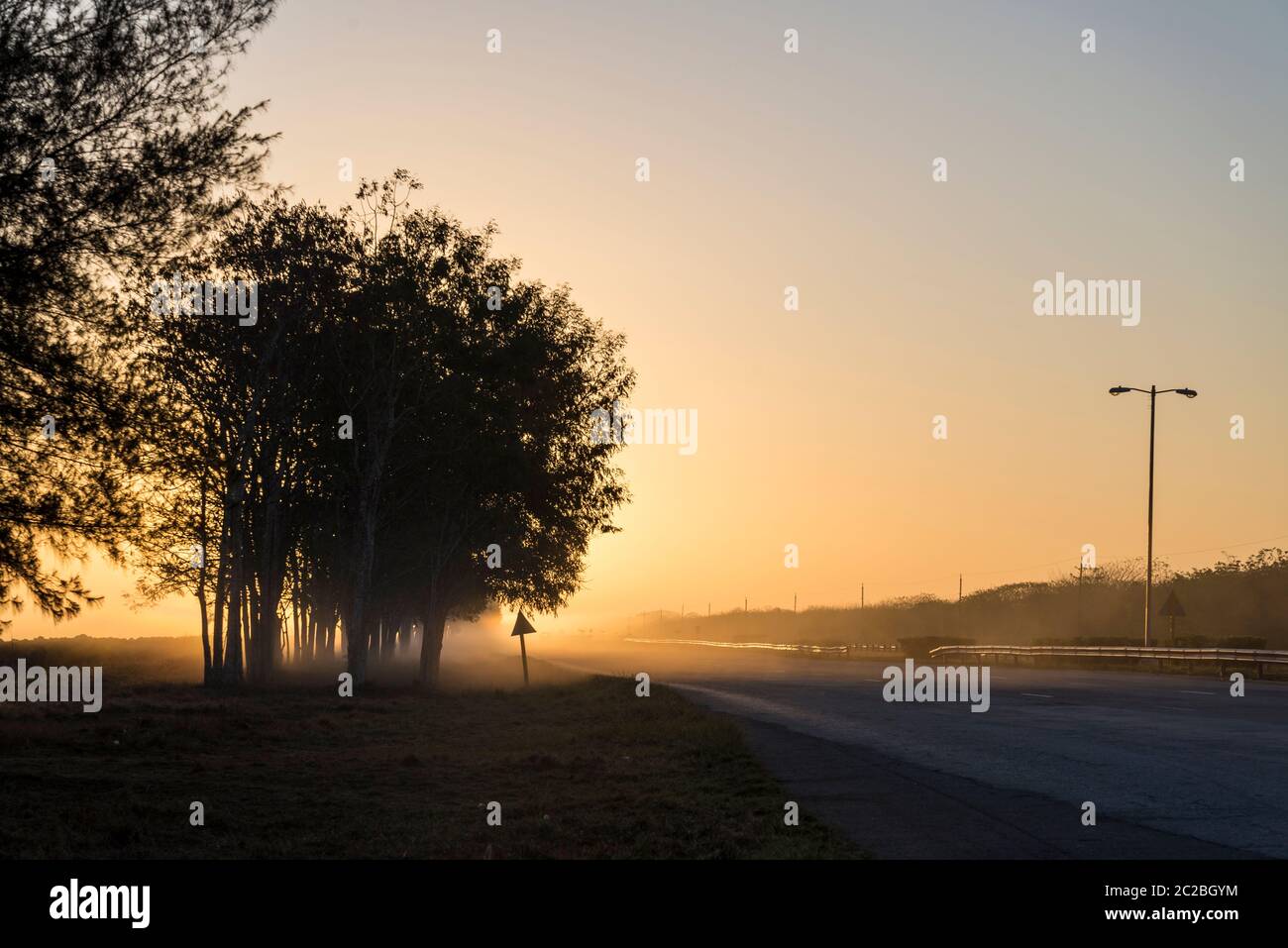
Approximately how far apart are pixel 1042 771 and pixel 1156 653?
3126 centimetres

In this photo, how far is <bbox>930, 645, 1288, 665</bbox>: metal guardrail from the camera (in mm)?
37281

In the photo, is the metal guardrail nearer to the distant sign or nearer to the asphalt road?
the distant sign

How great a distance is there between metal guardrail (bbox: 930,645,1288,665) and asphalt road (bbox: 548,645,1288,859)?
32.3 feet

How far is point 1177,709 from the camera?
23.7m

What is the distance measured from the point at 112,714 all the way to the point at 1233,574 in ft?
272

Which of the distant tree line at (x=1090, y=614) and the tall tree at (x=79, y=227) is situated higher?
the tall tree at (x=79, y=227)

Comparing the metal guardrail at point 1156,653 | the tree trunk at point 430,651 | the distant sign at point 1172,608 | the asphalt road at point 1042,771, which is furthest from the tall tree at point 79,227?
the distant sign at point 1172,608

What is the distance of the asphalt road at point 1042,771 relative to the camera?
955 cm

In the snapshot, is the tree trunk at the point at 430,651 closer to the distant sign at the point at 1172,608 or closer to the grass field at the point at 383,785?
the grass field at the point at 383,785

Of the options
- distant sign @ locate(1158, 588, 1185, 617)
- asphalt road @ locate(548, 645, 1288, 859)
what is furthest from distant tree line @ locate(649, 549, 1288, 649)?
asphalt road @ locate(548, 645, 1288, 859)

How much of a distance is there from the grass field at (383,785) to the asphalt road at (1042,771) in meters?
0.81
